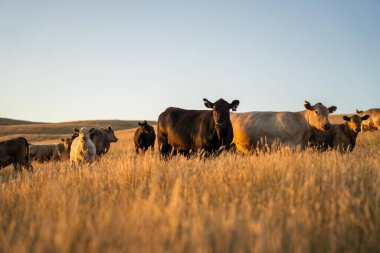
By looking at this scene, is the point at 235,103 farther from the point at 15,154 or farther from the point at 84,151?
the point at 15,154

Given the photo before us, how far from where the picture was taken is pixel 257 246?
7.37 feet

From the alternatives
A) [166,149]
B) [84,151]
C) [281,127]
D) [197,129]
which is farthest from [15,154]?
[281,127]

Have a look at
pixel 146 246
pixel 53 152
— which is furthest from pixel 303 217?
pixel 53 152

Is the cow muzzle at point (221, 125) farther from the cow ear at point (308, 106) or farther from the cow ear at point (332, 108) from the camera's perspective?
the cow ear at point (332, 108)

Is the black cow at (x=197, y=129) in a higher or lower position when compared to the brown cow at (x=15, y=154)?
higher

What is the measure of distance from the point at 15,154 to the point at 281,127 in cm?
1073

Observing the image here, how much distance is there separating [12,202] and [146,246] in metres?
3.10

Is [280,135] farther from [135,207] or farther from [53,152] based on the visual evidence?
[53,152]

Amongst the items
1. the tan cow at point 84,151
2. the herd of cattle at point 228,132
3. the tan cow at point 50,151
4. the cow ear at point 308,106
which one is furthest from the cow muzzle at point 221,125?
the tan cow at point 50,151

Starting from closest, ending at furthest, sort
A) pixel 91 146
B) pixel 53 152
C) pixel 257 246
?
pixel 257 246
pixel 91 146
pixel 53 152

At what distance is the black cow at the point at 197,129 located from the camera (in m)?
10.3

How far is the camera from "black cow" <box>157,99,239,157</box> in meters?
10.3

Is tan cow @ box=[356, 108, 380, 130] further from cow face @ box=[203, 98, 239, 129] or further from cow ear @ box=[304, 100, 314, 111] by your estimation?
cow face @ box=[203, 98, 239, 129]

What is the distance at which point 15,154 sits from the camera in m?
15.1
